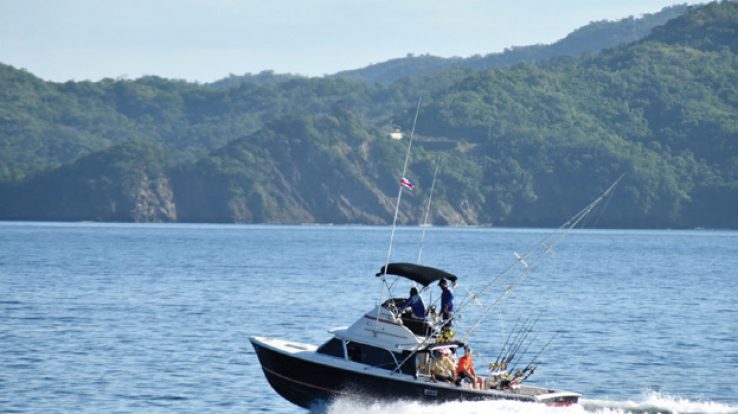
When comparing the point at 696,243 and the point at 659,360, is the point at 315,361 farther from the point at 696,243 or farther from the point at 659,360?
the point at 696,243

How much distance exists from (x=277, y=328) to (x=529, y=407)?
20047 millimetres

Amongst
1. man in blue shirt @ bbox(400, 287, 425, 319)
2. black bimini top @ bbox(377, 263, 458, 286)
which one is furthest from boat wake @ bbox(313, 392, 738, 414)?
black bimini top @ bbox(377, 263, 458, 286)

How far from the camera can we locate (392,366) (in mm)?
25719

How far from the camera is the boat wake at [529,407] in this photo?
24.5 m

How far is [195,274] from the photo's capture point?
7500 cm

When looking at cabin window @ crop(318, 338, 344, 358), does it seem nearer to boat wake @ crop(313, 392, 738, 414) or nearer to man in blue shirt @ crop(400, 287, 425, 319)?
boat wake @ crop(313, 392, 738, 414)

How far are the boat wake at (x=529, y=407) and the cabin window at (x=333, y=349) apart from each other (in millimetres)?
1008

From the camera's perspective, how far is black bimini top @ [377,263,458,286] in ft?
85.3

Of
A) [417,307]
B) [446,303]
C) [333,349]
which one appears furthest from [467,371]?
[333,349]

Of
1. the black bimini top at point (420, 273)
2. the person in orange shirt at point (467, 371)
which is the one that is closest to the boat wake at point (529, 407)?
the person in orange shirt at point (467, 371)

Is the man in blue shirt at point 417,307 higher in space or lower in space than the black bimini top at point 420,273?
lower

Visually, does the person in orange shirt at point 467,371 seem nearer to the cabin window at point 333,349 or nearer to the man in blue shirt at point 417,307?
the man in blue shirt at point 417,307

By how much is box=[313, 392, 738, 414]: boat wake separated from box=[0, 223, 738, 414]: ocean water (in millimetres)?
41

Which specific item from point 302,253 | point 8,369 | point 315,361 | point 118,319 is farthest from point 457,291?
point 302,253
